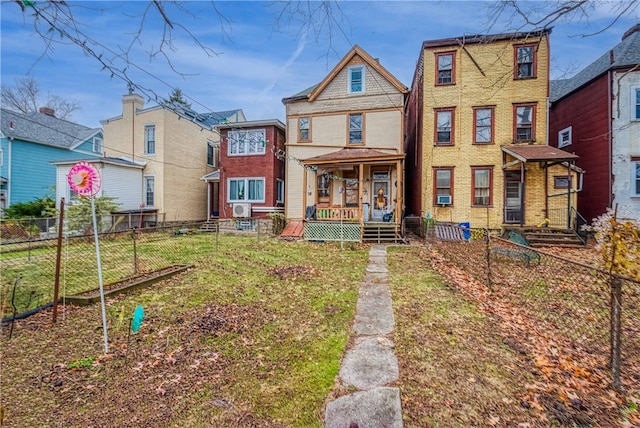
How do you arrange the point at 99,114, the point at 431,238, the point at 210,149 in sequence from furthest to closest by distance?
1. the point at 210,149
2. the point at 99,114
3. the point at 431,238

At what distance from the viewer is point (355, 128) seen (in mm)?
14773

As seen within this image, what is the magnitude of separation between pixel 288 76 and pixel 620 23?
158 inches

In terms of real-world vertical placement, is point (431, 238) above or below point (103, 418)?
above

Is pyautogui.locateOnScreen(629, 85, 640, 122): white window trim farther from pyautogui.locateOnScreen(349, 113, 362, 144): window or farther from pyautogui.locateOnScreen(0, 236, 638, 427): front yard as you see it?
pyautogui.locateOnScreen(0, 236, 638, 427): front yard

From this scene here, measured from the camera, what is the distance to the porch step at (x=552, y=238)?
11055 millimetres

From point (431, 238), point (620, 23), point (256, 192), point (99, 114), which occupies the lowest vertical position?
point (431, 238)

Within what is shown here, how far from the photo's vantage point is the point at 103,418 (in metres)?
2.44

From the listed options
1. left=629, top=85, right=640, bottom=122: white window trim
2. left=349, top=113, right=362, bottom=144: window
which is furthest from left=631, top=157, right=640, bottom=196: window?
left=349, top=113, right=362, bottom=144: window

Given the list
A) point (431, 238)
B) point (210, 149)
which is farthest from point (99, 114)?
point (431, 238)

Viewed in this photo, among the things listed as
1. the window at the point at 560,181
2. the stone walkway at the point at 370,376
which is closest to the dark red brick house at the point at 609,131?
the window at the point at 560,181

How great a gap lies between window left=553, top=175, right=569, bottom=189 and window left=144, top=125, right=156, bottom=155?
828 inches

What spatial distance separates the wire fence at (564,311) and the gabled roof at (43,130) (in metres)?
24.5

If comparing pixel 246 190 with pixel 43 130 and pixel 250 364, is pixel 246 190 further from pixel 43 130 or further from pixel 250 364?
pixel 43 130

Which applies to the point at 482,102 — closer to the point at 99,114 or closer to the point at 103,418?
the point at 103,418
